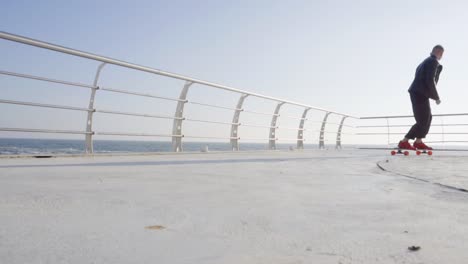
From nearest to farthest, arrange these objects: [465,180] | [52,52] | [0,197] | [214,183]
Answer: [0,197], [214,183], [465,180], [52,52]

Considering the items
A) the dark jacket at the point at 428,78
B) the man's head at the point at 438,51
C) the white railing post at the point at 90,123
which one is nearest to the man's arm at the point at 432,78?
the dark jacket at the point at 428,78

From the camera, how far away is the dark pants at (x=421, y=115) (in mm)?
4605

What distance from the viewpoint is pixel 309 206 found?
121 cm

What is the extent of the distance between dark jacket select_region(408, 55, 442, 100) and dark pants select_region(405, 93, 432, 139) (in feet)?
0.28

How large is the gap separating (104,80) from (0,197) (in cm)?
241

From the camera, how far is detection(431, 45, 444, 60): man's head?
4539 mm

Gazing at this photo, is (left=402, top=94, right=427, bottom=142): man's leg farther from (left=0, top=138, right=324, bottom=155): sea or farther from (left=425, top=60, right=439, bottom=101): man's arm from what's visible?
(left=0, top=138, right=324, bottom=155): sea

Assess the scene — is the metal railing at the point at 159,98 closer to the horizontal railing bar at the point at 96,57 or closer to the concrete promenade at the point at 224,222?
the horizontal railing bar at the point at 96,57

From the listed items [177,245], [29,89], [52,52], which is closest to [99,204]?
[177,245]

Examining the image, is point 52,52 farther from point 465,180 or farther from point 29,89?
point 465,180

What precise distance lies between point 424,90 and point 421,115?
1.03 feet

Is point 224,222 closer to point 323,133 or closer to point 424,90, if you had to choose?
point 424,90

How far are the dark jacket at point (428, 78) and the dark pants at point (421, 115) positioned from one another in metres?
0.08

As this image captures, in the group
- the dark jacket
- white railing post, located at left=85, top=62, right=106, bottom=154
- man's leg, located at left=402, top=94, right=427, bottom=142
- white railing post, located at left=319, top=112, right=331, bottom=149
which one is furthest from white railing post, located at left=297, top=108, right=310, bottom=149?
white railing post, located at left=85, top=62, right=106, bottom=154
